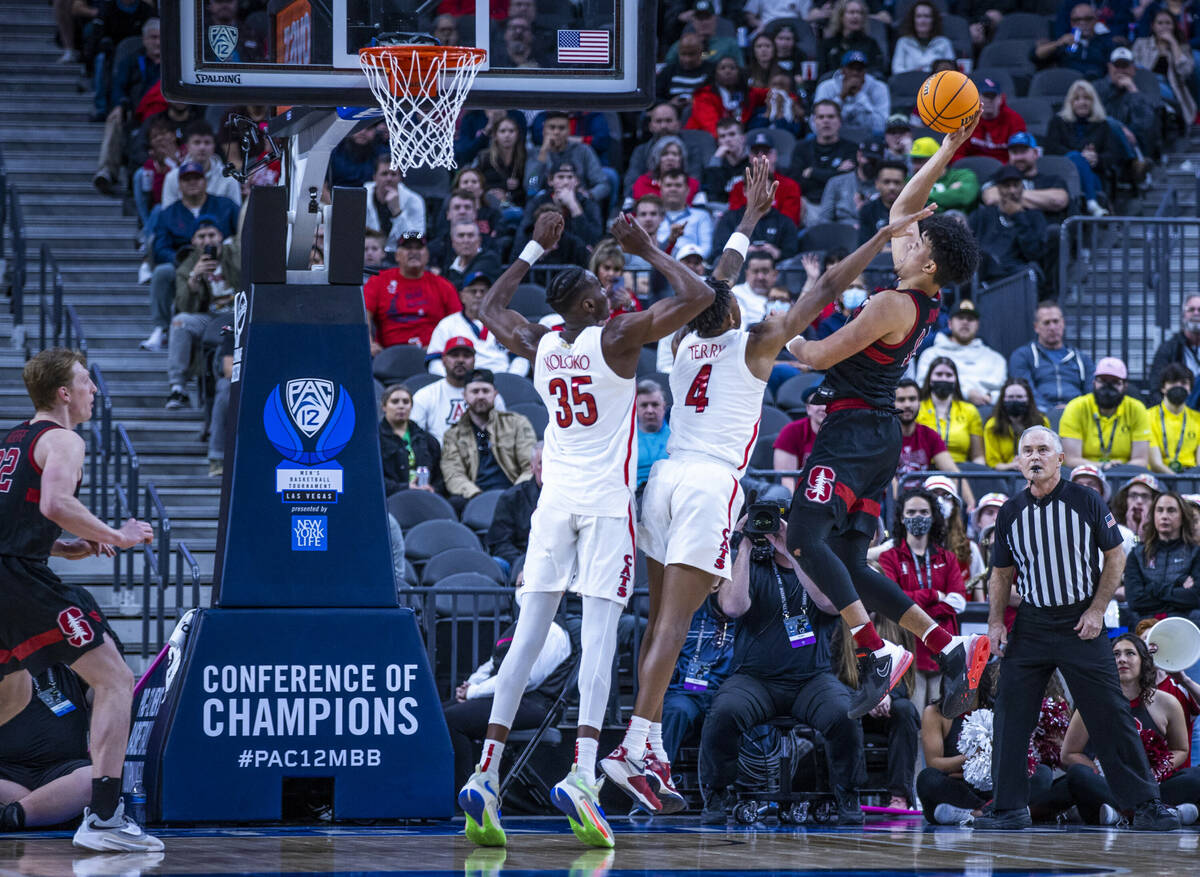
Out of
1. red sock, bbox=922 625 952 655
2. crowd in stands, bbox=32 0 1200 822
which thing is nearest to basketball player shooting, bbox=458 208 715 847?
red sock, bbox=922 625 952 655

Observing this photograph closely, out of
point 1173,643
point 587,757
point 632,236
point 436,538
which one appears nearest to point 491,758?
point 587,757

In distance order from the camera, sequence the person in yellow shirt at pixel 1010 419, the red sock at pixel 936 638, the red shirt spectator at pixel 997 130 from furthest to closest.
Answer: the red shirt spectator at pixel 997 130 < the person in yellow shirt at pixel 1010 419 < the red sock at pixel 936 638

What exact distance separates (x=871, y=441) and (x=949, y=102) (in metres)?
1.73

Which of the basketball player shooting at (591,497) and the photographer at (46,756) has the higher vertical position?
the basketball player shooting at (591,497)

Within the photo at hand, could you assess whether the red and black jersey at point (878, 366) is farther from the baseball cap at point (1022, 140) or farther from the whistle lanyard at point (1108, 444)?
the baseball cap at point (1022, 140)

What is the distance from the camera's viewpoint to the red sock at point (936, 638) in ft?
29.0

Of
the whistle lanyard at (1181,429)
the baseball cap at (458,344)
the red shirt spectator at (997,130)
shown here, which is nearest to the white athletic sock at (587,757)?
the baseball cap at (458,344)

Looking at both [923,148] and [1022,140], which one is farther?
[1022,140]

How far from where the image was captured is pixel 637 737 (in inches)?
336

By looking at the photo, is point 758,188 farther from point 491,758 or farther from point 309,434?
point 491,758

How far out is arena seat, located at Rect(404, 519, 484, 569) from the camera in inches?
496

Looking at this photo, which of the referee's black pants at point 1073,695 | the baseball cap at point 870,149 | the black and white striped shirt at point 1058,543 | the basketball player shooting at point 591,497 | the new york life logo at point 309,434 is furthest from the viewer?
the baseball cap at point 870,149

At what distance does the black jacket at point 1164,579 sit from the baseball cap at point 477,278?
231 inches

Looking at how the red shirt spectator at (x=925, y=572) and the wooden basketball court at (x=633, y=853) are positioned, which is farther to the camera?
the red shirt spectator at (x=925, y=572)
